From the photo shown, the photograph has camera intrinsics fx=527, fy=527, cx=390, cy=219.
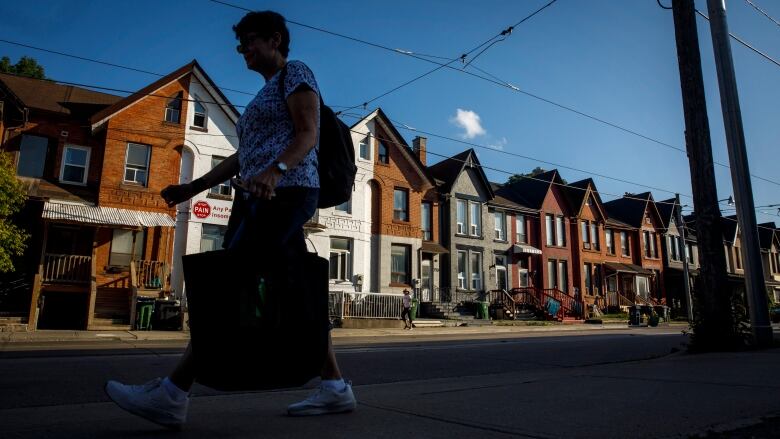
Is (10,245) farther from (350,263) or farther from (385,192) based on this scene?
(385,192)

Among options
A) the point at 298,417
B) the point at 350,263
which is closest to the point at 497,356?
the point at 298,417

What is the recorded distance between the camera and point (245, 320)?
228cm

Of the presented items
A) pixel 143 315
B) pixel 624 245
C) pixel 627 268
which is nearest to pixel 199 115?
pixel 143 315

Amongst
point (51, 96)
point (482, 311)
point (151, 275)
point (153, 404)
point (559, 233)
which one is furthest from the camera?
point (559, 233)

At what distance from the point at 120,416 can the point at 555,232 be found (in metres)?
36.4

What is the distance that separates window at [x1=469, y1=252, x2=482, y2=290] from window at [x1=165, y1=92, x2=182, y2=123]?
17572 millimetres

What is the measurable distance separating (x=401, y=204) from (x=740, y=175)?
67.5ft

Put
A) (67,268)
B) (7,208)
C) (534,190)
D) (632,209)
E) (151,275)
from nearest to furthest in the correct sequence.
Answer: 1. (7,208)
2. (67,268)
3. (151,275)
4. (534,190)
5. (632,209)

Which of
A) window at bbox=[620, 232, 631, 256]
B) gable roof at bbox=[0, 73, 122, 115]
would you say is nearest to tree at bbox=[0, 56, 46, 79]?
gable roof at bbox=[0, 73, 122, 115]

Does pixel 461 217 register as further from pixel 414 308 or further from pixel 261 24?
pixel 261 24

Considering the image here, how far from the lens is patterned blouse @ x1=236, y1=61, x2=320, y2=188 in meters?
2.78

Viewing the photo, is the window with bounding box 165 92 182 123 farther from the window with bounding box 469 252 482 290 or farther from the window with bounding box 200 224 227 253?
the window with bounding box 469 252 482 290

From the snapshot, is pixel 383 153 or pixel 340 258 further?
pixel 383 153

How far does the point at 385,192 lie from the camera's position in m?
28.1
